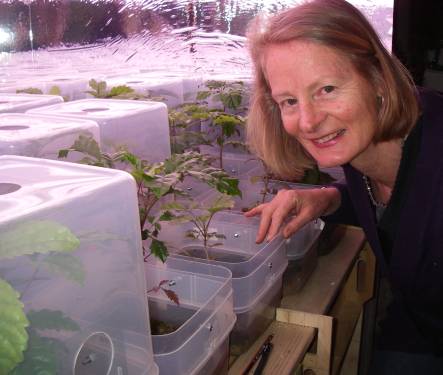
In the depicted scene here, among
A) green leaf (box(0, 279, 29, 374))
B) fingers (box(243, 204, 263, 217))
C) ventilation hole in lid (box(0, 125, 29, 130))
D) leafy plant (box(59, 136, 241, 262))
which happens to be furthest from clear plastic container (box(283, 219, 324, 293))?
green leaf (box(0, 279, 29, 374))

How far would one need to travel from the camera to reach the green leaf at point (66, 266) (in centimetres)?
55

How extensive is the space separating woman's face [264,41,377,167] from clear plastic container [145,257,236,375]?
0.31 meters

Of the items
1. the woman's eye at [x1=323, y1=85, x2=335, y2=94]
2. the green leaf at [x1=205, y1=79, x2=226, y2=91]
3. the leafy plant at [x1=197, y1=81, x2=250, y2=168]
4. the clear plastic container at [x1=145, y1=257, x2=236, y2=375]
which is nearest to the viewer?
the clear plastic container at [x1=145, y1=257, x2=236, y2=375]

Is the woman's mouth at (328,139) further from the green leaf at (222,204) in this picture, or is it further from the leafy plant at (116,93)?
the leafy plant at (116,93)

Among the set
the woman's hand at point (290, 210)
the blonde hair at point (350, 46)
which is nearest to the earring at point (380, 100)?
the blonde hair at point (350, 46)

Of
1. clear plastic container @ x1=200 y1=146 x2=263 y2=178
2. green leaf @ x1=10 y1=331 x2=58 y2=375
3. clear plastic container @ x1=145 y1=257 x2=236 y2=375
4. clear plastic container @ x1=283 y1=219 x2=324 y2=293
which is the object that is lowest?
clear plastic container @ x1=283 y1=219 x2=324 y2=293

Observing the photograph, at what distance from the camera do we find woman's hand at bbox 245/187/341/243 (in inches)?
42.4

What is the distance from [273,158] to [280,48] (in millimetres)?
383

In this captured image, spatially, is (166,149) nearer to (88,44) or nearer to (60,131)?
(60,131)

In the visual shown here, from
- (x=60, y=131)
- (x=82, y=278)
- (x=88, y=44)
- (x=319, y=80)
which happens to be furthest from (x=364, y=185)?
(x=88, y=44)

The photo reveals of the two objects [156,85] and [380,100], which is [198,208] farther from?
[156,85]

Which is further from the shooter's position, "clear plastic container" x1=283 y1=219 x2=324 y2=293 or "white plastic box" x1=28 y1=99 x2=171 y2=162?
"clear plastic container" x1=283 y1=219 x2=324 y2=293

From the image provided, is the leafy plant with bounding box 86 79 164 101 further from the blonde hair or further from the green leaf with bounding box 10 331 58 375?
the green leaf with bounding box 10 331 58 375

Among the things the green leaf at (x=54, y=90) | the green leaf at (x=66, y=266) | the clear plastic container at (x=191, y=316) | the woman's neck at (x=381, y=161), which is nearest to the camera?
the green leaf at (x=66, y=266)
